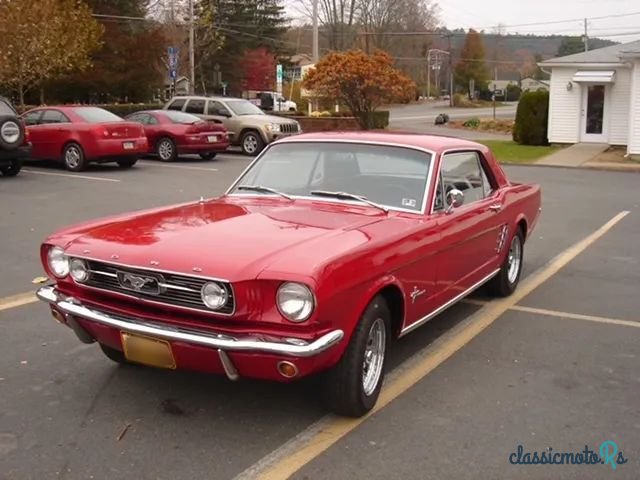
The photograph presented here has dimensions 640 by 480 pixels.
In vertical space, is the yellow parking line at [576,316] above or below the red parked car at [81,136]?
below

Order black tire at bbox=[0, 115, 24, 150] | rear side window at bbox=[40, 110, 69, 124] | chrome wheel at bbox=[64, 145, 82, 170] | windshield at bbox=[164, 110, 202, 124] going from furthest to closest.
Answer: windshield at bbox=[164, 110, 202, 124]
rear side window at bbox=[40, 110, 69, 124]
chrome wheel at bbox=[64, 145, 82, 170]
black tire at bbox=[0, 115, 24, 150]

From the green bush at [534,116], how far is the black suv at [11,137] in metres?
18.6

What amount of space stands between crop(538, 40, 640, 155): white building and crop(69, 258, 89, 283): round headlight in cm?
2505

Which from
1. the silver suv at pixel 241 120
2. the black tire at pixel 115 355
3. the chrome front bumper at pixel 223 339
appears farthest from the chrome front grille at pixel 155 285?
the silver suv at pixel 241 120

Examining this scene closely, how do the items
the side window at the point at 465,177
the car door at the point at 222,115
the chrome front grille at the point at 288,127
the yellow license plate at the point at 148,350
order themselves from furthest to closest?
the car door at the point at 222,115 < the chrome front grille at the point at 288,127 < the side window at the point at 465,177 < the yellow license plate at the point at 148,350

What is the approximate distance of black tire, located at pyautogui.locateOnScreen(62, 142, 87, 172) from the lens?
664 inches

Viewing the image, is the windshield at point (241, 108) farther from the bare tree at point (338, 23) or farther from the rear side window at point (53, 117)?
the bare tree at point (338, 23)

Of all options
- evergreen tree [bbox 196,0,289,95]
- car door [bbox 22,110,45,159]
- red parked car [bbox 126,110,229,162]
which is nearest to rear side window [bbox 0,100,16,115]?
car door [bbox 22,110,45,159]

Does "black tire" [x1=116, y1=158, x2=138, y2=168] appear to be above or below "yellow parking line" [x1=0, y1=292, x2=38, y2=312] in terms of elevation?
above

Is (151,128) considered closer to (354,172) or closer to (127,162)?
(127,162)

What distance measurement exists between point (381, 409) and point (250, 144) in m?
18.3

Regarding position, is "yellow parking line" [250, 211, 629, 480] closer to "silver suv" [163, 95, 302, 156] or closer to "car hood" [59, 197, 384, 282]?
"car hood" [59, 197, 384, 282]

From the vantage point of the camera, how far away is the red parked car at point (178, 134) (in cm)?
1962

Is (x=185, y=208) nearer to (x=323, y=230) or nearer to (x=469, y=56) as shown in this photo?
(x=323, y=230)
